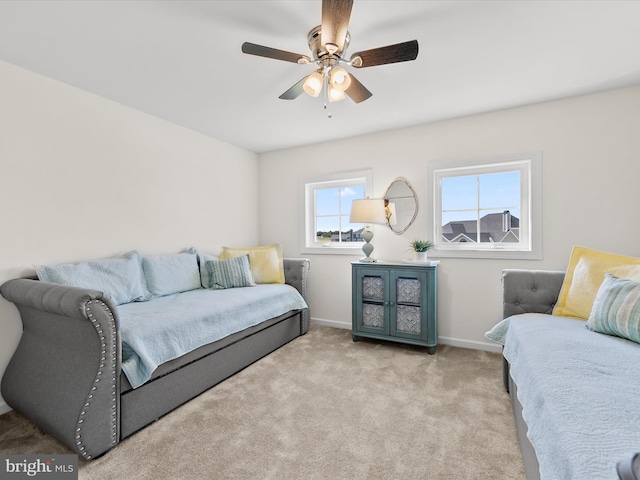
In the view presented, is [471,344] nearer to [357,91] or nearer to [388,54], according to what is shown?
[357,91]

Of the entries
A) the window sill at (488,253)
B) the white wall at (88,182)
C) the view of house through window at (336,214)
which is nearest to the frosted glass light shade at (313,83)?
the white wall at (88,182)

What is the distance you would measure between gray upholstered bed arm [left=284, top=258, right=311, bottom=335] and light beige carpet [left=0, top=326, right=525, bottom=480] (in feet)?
3.01

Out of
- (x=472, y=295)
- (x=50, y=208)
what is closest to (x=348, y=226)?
(x=472, y=295)

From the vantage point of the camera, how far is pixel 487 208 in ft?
10.2

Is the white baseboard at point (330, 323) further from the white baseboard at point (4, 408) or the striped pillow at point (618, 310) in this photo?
the white baseboard at point (4, 408)

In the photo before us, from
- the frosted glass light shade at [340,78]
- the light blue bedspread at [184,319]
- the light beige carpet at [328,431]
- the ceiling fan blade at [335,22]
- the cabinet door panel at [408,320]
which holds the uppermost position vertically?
the ceiling fan blade at [335,22]

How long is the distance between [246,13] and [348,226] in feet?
8.55

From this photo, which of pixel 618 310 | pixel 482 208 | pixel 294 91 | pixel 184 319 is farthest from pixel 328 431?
pixel 482 208

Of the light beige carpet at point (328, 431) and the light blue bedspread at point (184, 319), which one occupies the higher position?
the light blue bedspread at point (184, 319)

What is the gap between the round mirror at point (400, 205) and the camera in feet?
11.0

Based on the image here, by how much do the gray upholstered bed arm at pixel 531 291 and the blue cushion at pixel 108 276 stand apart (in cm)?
290

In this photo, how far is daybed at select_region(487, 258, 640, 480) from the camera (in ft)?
2.59

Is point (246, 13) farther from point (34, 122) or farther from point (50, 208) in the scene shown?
point (50, 208)

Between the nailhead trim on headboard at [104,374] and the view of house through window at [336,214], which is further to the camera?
the view of house through window at [336,214]
